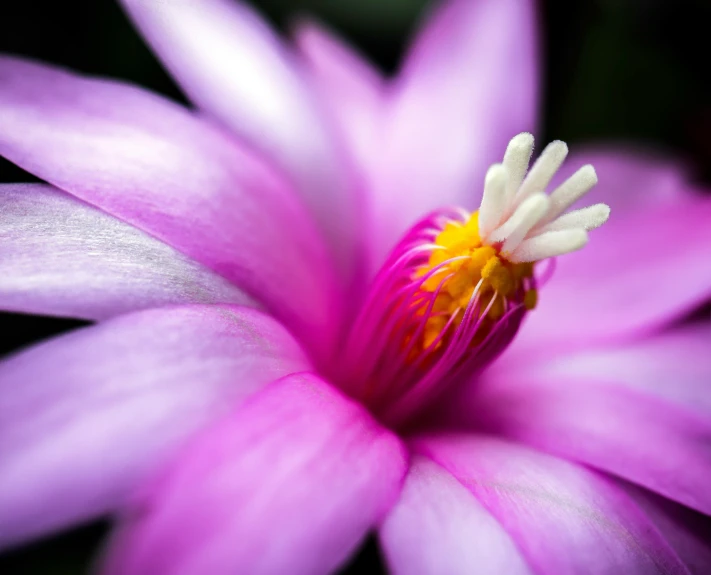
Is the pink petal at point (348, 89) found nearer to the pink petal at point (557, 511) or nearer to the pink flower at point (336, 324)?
the pink flower at point (336, 324)

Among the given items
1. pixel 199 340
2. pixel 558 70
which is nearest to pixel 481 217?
pixel 199 340

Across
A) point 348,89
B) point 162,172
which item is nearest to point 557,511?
point 162,172

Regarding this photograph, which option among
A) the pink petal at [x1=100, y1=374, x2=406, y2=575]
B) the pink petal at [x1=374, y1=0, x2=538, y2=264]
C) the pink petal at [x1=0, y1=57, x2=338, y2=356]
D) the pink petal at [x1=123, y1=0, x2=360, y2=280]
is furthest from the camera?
the pink petal at [x1=374, y1=0, x2=538, y2=264]

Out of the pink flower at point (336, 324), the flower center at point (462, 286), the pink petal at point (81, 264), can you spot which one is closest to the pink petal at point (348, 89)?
the pink flower at point (336, 324)

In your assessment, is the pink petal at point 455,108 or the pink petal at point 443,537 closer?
the pink petal at point 443,537

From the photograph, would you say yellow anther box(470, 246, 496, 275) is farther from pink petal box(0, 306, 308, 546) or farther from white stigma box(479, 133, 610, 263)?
pink petal box(0, 306, 308, 546)

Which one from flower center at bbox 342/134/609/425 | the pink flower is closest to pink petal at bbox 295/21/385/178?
the pink flower

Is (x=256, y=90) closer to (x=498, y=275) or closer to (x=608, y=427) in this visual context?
(x=498, y=275)
